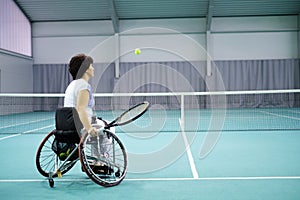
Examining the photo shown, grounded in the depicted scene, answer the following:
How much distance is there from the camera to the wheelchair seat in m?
3.53

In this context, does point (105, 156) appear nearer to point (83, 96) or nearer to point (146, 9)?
point (83, 96)

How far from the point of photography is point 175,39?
20609 mm

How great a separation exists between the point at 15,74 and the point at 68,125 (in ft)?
52.8

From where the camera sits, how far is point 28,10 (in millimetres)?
19094

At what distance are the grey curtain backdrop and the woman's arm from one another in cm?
1707

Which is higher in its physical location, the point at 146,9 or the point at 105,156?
the point at 146,9

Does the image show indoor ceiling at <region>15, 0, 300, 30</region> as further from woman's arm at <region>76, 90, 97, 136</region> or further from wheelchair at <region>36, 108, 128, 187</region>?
woman's arm at <region>76, 90, 97, 136</region>

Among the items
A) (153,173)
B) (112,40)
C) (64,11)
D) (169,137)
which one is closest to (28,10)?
(64,11)

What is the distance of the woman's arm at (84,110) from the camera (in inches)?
132

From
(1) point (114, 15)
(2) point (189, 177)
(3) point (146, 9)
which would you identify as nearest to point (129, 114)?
(2) point (189, 177)

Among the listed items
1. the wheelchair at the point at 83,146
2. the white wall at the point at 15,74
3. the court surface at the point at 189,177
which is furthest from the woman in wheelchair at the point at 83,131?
the white wall at the point at 15,74

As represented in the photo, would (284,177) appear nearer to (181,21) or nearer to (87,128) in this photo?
(87,128)

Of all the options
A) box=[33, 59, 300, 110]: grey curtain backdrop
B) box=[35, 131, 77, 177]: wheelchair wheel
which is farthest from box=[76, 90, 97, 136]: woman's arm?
box=[33, 59, 300, 110]: grey curtain backdrop

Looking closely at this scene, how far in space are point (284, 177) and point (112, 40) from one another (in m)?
17.4
